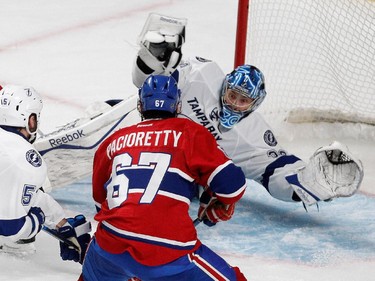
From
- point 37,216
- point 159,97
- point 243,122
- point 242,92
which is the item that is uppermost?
point 159,97

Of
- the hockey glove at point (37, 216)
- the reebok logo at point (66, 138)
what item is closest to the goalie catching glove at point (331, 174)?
the reebok logo at point (66, 138)

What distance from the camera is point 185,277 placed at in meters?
3.16

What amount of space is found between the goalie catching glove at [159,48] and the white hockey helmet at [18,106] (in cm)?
67

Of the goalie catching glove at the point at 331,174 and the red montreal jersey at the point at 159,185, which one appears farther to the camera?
the goalie catching glove at the point at 331,174

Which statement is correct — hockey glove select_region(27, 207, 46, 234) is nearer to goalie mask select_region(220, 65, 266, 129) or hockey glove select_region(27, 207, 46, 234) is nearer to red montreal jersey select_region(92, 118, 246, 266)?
red montreal jersey select_region(92, 118, 246, 266)

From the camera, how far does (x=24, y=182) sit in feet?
11.4

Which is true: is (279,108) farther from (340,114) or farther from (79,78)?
(79,78)

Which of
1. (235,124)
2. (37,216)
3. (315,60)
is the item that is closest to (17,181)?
(37,216)

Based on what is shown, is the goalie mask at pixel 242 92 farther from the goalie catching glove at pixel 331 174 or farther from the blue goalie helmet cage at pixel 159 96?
the blue goalie helmet cage at pixel 159 96

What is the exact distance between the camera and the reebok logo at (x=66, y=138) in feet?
14.4

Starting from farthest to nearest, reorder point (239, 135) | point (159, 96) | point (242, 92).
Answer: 1. point (239, 135)
2. point (242, 92)
3. point (159, 96)

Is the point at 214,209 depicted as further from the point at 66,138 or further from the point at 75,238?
the point at 66,138

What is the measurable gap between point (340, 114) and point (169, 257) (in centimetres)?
212

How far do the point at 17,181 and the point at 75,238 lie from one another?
0.30 m
